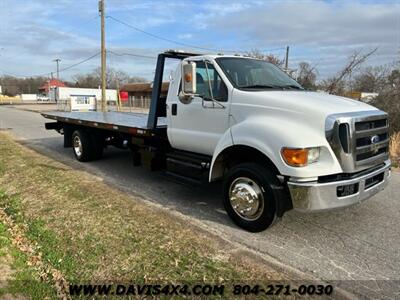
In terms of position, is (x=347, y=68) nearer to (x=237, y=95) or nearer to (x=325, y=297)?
(x=237, y=95)

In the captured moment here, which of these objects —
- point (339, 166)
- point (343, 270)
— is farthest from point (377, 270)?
point (339, 166)

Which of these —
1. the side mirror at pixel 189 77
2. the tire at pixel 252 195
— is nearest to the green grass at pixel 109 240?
the tire at pixel 252 195

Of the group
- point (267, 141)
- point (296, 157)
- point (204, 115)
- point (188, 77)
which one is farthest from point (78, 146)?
point (296, 157)

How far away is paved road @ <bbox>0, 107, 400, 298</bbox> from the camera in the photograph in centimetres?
382

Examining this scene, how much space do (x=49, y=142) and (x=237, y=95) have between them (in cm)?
949

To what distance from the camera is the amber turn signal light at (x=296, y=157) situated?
418 cm

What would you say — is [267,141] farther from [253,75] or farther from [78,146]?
[78,146]

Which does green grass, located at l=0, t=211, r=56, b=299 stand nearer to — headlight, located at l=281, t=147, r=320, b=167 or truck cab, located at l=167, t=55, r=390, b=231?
truck cab, located at l=167, t=55, r=390, b=231

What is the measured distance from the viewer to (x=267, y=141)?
14.7ft

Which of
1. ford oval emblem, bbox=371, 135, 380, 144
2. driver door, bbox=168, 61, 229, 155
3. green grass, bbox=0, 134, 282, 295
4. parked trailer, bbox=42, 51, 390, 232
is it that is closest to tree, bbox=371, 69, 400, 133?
parked trailer, bbox=42, 51, 390, 232

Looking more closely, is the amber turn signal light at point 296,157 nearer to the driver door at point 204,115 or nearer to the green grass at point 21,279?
the driver door at point 204,115

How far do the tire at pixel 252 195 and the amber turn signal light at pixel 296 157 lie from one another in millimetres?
347

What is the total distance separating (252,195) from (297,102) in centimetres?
124

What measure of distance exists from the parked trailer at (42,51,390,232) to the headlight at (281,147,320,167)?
0.01 metres
